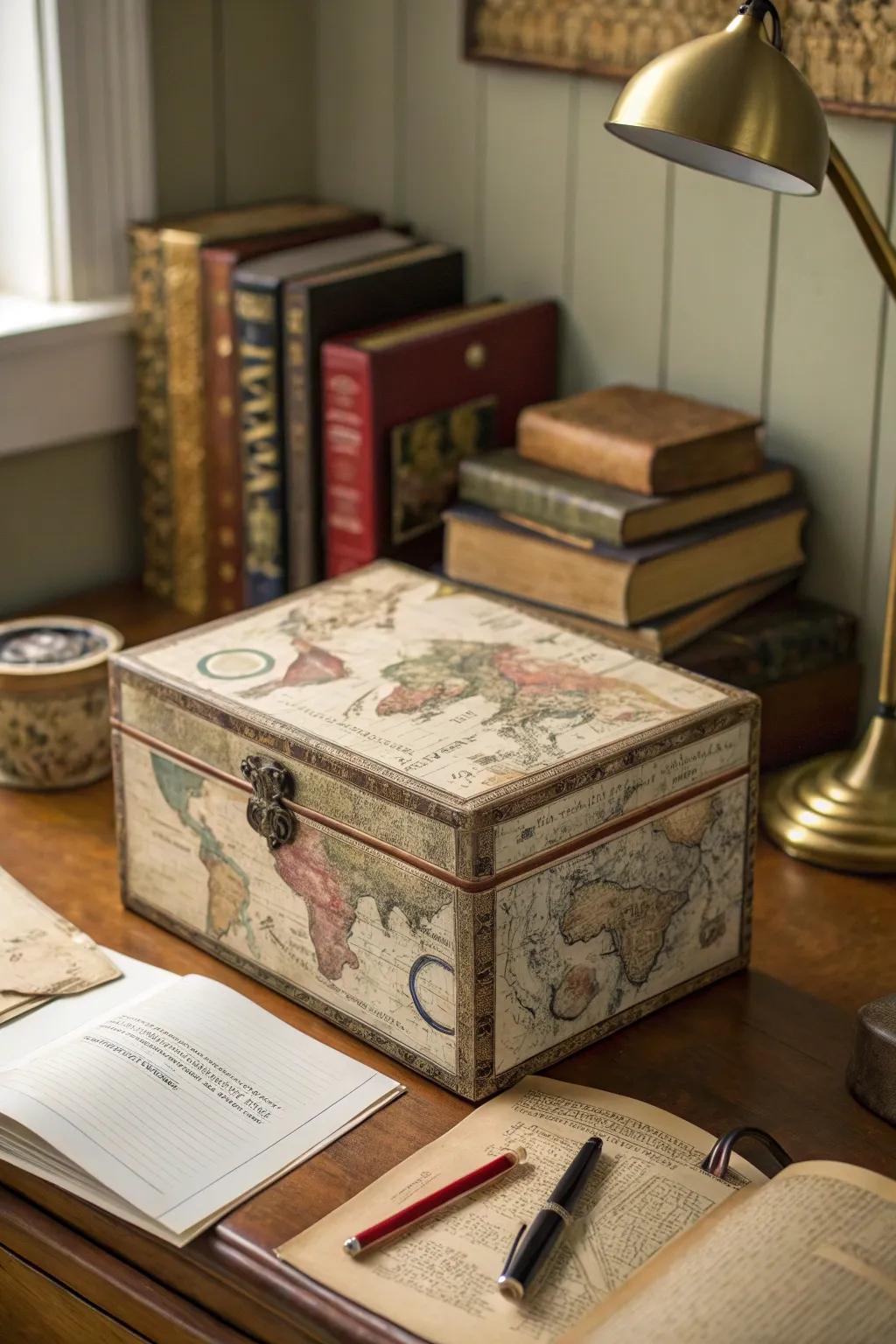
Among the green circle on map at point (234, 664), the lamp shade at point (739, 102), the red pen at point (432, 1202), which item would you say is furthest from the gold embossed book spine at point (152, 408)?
the red pen at point (432, 1202)

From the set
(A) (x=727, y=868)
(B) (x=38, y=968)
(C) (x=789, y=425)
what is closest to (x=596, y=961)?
(A) (x=727, y=868)

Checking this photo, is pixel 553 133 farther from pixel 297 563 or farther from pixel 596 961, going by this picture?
pixel 596 961

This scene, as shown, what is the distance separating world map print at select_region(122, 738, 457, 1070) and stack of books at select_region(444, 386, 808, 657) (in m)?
0.40

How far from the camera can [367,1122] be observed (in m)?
1.08

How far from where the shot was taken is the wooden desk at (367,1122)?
0.98 m

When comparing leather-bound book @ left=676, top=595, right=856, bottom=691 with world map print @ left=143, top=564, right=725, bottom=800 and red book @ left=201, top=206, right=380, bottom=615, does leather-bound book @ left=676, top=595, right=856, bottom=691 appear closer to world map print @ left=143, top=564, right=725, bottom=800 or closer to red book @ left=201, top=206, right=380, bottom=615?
world map print @ left=143, top=564, right=725, bottom=800

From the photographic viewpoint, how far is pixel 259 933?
48.0 inches

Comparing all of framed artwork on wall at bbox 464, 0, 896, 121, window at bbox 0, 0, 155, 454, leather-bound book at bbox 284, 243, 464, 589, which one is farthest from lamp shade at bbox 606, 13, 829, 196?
window at bbox 0, 0, 155, 454

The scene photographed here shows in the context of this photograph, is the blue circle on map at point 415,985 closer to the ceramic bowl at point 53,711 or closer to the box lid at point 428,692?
the box lid at point 428,692

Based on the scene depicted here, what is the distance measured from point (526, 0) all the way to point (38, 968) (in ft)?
3.30

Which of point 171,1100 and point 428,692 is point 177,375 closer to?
point 428,692

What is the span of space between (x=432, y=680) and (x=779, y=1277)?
0.48m

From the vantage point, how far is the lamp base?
139 centimetres

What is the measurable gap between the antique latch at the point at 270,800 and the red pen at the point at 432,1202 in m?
0.26
